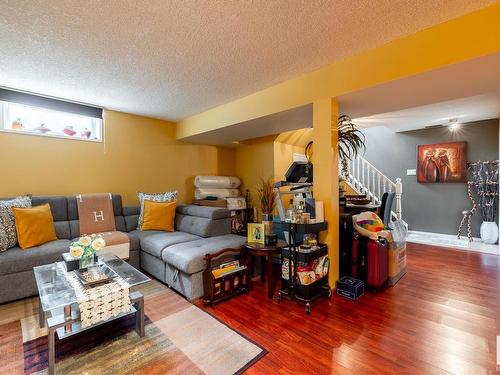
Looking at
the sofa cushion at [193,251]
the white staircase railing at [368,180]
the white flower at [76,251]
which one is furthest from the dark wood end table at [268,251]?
the white staircase railing at [368,180]

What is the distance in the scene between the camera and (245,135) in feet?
13.6

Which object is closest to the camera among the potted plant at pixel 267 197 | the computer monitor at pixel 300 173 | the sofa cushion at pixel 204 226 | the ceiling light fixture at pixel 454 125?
the computer monitor at pixel 300 173

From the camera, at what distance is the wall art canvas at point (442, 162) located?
472 cm

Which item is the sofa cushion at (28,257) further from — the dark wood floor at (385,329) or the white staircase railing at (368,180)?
the white staircase railing at (368,180)

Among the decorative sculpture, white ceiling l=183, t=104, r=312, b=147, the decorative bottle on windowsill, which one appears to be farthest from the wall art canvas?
white ceiling l=183, t=104, r=312, b=147

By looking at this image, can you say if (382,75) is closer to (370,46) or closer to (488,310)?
(370,46)

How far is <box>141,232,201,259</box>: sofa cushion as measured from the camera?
112 inches

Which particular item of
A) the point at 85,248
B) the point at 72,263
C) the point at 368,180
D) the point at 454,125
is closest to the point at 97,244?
the point at 85,248

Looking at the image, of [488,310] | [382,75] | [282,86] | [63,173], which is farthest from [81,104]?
[488,310]

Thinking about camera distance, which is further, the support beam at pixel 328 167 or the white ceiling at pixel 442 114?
the white ceiling at pixel 442 114

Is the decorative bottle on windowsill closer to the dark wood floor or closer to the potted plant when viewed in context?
the dark wood floor

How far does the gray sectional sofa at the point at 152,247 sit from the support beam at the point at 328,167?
3.46 ft

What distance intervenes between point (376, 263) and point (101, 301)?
8.17 feet

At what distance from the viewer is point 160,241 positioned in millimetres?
2953
